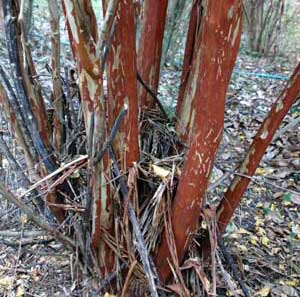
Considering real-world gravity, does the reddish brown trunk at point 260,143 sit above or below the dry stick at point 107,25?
below

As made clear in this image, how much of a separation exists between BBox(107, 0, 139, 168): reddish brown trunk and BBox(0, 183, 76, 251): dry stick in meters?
0.25

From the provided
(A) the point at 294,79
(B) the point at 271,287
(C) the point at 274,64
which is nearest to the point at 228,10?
(A) the point at 294,79

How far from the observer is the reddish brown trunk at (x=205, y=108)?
2.78ft

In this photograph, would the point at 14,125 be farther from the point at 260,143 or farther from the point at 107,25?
the point at 260,143

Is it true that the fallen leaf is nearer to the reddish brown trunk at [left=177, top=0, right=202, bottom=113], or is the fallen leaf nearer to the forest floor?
the forest floor

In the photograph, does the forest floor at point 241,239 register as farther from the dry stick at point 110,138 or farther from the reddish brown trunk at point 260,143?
the dry stick at point 110,138

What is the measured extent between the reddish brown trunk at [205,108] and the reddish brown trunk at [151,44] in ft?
0.46

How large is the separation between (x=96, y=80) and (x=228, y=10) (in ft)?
0.94

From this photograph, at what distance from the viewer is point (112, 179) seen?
1090mm

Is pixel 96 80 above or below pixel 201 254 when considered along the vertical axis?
above

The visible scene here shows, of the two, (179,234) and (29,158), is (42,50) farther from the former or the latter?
(179,234)

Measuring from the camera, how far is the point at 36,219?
1084 mm

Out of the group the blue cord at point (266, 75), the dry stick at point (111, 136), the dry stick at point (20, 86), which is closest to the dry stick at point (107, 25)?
the dry stick at point (111, 136)

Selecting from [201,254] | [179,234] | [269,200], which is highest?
[179,234]
